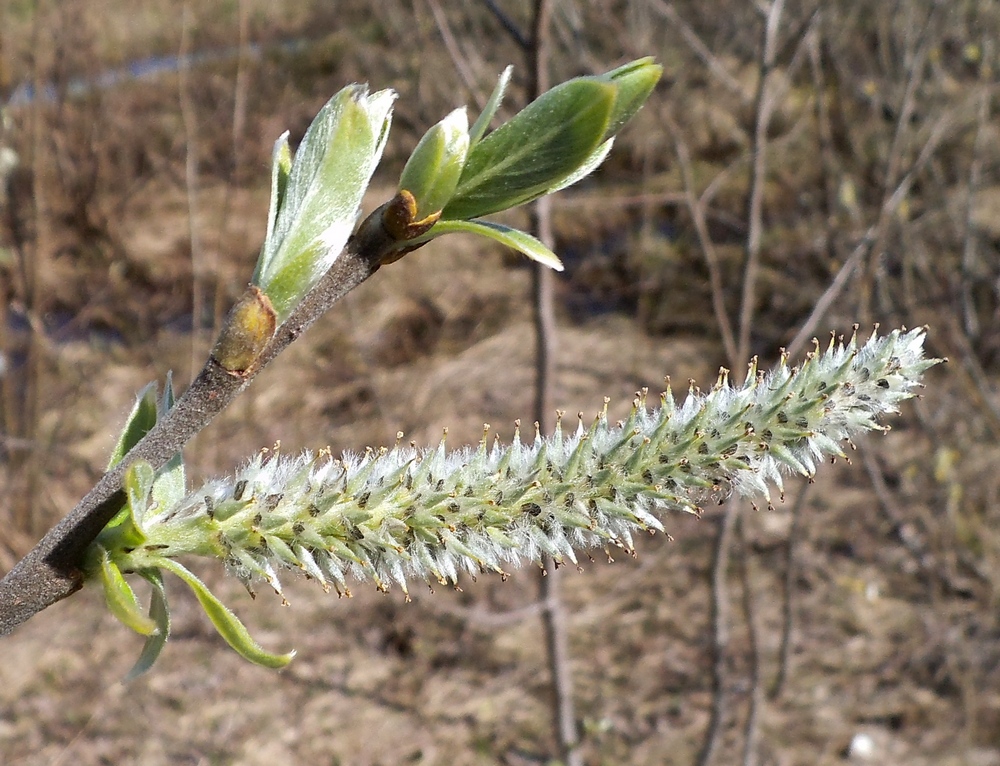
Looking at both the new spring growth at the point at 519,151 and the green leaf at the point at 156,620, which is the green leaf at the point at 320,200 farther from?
the green leaf at the point at 156,620

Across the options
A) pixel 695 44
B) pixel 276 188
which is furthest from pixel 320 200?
pixel 695 44

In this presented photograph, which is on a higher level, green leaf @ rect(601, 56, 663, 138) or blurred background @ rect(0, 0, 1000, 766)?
green leaf @ rect(601, 56, 663, 138)

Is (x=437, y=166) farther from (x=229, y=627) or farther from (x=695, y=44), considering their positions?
(x=695, y=44)

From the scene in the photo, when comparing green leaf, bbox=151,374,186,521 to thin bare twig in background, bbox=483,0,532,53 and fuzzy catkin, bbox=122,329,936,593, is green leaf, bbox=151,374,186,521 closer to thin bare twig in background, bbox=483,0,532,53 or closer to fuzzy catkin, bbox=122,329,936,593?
fuzzy catkin, bbox=122,329,936,593

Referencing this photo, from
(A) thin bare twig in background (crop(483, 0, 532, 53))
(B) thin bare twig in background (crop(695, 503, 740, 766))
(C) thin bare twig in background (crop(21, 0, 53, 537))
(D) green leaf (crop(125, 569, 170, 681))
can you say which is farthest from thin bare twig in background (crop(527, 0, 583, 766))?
(C) thin bare twig in background (crop(21, 0, 53, 537))

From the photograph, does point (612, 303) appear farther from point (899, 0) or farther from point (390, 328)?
point (899, 0)

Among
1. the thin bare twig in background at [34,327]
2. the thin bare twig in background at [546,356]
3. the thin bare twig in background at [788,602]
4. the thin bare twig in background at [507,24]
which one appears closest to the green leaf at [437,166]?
the thin bare twig in background at [546,356]

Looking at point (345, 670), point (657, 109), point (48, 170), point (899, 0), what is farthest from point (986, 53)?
point (48, 170)
